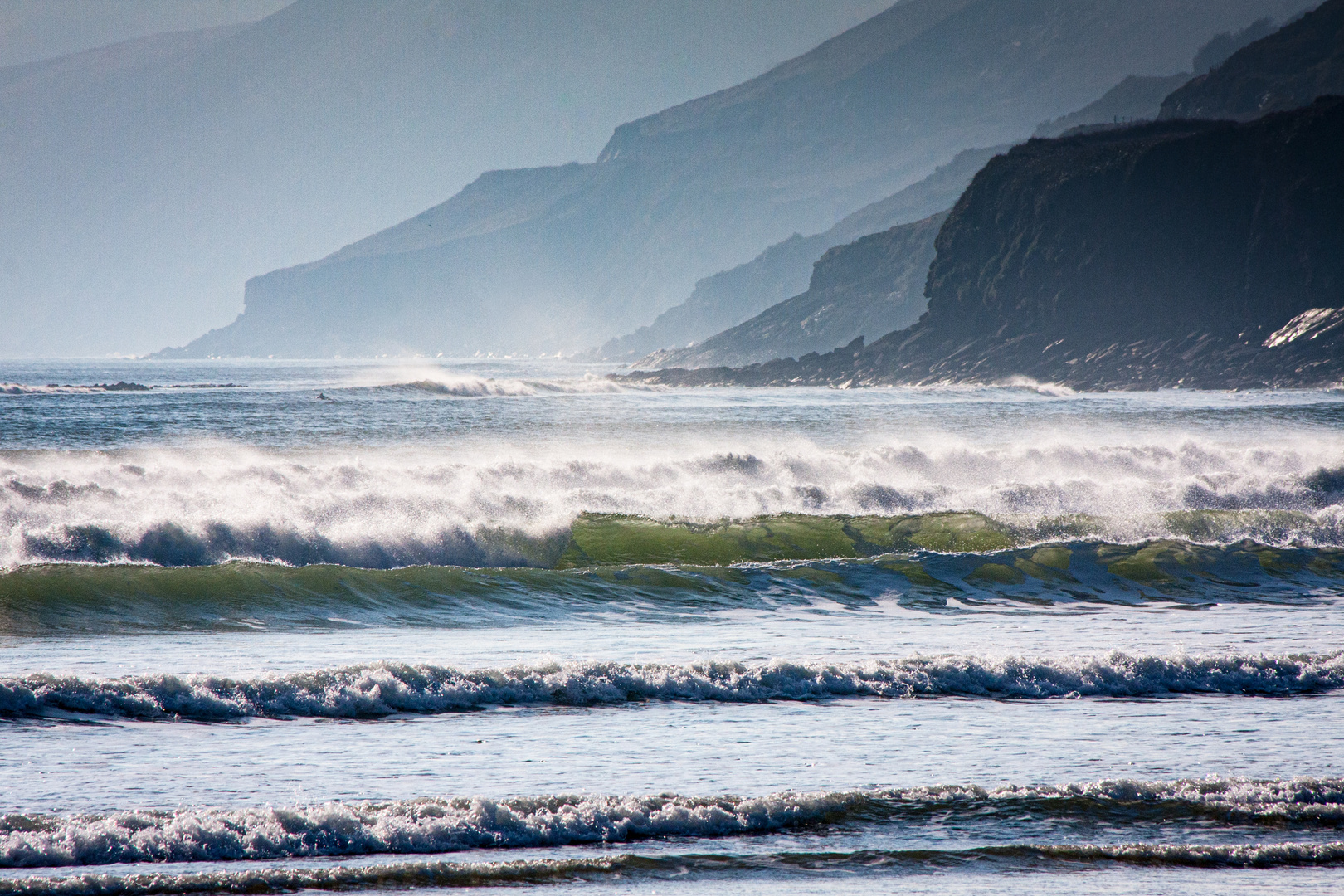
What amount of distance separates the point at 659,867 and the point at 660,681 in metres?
3.39

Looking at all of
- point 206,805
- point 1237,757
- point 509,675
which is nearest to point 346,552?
point 509,675

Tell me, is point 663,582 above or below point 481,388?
below

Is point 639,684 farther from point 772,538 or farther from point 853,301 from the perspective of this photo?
point 853,301

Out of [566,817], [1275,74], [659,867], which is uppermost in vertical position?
[1275,74]

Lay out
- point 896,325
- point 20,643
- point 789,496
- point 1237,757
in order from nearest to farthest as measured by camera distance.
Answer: point 1237,757, point 20,643, point 789,496, point 896,325

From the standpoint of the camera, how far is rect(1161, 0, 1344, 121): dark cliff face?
126 meters

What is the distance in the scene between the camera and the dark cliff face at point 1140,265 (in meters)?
93.2

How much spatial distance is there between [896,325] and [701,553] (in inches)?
6360

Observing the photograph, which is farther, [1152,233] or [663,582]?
[1152,233]

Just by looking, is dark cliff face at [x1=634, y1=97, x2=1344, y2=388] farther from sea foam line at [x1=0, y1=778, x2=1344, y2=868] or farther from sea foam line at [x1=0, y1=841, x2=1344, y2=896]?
sea foam line at [x1=0, y1=841, x2=1344, y2=896]

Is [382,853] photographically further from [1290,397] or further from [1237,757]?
[1290,397]

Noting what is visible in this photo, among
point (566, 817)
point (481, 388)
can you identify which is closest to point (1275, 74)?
point (481, 388)

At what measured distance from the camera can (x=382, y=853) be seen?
6039mm

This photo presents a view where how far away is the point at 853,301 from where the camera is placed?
183 metres
